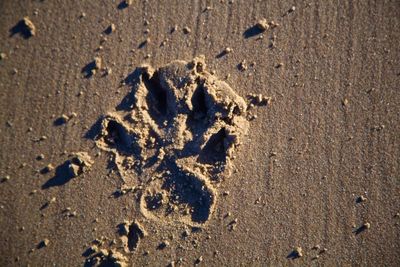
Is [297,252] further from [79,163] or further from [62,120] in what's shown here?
[62,120]

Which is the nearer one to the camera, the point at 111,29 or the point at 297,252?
the point at 297,252

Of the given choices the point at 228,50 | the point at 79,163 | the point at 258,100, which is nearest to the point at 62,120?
the point at 79,163

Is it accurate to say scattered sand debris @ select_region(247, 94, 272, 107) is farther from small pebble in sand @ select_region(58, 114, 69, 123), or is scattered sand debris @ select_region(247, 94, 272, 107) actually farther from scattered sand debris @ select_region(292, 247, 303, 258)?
small pebble in sand @ select_region(58, 114, 69, 123)

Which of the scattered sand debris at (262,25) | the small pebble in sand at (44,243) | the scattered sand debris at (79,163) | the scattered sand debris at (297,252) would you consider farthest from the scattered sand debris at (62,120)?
the scattered sand debris at (297,252)

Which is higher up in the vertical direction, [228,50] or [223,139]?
[228,50]

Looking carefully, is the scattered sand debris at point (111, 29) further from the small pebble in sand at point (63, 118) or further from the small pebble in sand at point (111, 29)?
the small pebble in sand at point (63, 118)

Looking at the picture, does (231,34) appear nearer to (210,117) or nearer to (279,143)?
(210,117)

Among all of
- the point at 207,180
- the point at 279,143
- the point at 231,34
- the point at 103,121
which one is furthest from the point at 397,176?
the point at 103,121

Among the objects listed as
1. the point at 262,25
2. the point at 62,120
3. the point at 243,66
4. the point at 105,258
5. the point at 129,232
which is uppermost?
the point at 262,25
